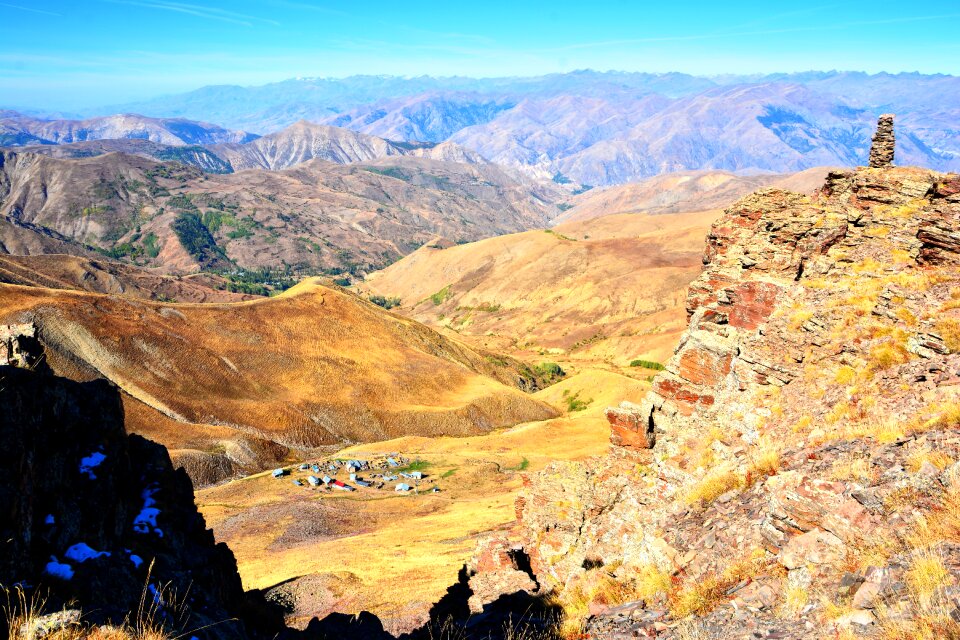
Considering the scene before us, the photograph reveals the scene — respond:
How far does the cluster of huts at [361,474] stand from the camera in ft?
178

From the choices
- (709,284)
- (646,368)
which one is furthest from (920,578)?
(646,368)

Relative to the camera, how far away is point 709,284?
24.2 m

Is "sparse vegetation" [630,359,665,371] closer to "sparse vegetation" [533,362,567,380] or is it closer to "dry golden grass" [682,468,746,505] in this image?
"sparse vegetation" [533,362,567,380]

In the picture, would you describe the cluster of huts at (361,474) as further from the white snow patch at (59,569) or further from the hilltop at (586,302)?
the hilltop at (586,302)

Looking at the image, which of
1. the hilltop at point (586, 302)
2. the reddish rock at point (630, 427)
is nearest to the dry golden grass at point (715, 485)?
the reddish rock at point (630, 427)

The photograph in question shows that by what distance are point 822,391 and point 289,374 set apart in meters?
74.5

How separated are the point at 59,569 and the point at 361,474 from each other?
155 feet

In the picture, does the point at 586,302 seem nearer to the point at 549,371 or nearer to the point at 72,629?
the point at 549,371

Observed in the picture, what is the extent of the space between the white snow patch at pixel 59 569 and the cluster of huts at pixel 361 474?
42616mm

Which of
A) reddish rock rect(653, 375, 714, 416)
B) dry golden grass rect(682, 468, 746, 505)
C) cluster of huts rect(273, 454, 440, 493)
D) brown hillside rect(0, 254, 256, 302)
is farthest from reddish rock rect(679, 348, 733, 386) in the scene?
brown hillside rect(0, 254, 256, 302)

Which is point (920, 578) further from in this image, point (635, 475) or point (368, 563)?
point (368, 563)

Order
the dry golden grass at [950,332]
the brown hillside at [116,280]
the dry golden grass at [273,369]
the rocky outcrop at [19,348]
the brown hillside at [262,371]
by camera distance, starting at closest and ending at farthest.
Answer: the dry golden grass at [950,332] < the rocky outcrop at [19,348] < the brown hillside at [262,371] < the dry golden grass at [273,369] < the brown hillside at [116,280]

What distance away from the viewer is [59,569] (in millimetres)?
11531

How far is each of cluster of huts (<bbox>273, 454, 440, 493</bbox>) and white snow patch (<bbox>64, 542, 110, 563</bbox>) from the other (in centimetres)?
Result: 4158
